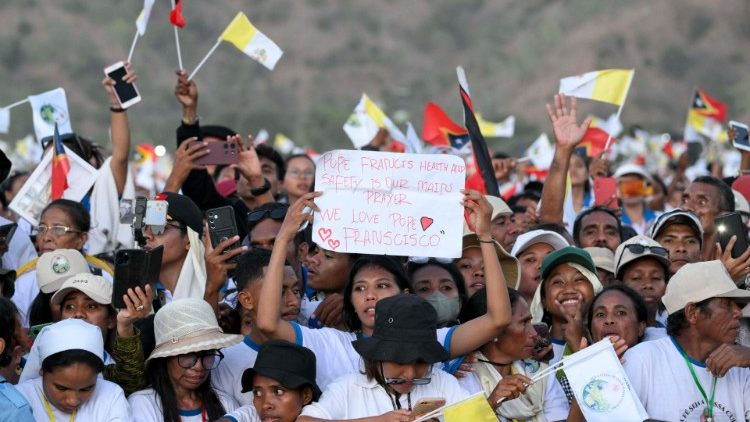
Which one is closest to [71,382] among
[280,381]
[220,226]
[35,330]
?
[35,330]

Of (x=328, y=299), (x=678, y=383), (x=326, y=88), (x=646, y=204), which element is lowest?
(x=678, y=383)

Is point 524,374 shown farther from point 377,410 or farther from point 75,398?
point 75,398

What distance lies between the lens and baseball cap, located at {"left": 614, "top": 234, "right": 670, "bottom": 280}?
23.5ft

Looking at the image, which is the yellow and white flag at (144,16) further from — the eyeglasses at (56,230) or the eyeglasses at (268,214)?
the eyeglasses at (268,214)

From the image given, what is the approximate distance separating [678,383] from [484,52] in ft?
192

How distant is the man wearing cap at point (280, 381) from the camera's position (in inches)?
220

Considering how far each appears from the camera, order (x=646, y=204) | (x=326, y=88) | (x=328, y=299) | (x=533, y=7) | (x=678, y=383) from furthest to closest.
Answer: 1. (x=533, y=7)
2. (x=326, y=88)
3. (x=646, y=204)
4. (x=328, y=299)
5. (x=678, y=383)

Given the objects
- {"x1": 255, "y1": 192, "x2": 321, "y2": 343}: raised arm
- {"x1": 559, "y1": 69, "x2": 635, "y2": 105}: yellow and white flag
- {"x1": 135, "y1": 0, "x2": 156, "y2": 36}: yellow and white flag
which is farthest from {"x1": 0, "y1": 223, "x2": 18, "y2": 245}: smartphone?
{"x1": 559, "y1": 69, "x2": 635, "y2": 105}: yellow and white flag

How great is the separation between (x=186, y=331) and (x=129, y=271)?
37 centimetres

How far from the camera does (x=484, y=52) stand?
6362 centimetres

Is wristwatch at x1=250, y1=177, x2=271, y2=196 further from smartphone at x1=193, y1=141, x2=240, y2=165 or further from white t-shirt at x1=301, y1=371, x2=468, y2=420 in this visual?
white t-shirt at x1=301, y1=371, x2=468, y2=420

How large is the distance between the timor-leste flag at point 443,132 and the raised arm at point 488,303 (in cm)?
565

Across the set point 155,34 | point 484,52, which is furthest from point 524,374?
point 484,52

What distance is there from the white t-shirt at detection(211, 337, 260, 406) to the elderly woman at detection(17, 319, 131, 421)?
0.55m
